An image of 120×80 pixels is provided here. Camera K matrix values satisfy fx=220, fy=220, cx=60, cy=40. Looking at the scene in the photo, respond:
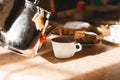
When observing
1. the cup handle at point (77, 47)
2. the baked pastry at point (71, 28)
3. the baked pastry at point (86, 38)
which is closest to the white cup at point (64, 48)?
the cup handle at point (77, 47)

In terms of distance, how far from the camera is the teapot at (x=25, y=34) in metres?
1.02

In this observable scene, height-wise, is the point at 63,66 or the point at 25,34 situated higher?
the point at 25,34

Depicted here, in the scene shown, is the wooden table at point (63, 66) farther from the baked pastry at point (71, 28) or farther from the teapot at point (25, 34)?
the baked pastry at point (71, 28)

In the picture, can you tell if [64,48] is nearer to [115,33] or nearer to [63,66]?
[63,66]

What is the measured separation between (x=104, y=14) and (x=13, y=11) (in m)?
2.64

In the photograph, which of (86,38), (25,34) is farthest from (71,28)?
(25,34)

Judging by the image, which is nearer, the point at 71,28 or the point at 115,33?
the point at 115,33

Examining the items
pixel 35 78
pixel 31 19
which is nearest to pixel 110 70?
pixel 35 78

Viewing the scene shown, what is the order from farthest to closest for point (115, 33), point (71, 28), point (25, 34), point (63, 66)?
point (71, 28)
point (115, 33)
point (25, 34)
point (63, 66)

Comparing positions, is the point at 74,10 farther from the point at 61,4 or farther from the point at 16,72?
the point at 16,72

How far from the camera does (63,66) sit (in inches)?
35.8

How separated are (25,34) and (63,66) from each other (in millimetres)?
245

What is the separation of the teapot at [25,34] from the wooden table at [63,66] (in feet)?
0.13

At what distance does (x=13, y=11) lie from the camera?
115 centimetres
